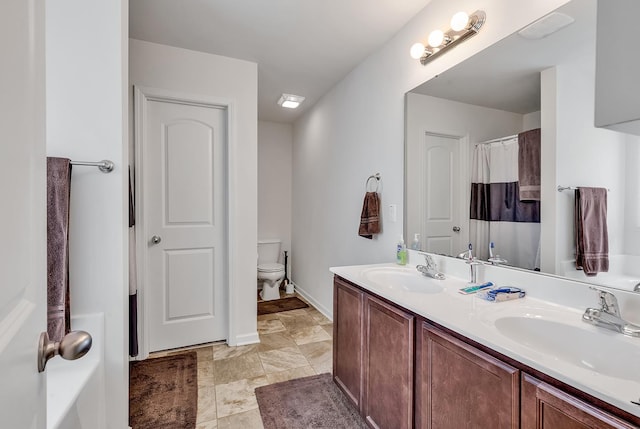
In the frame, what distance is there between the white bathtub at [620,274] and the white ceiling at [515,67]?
2.27 feet

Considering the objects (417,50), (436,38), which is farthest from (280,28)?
(436,38)

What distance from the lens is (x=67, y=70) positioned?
1.37 metres

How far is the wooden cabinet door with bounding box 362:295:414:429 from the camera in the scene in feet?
4.20

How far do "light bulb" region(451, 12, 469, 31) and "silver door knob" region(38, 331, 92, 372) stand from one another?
1998 mm

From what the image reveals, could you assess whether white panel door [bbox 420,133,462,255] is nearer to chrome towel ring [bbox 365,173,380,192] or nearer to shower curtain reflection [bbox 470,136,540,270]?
shower curtain reflection [bbox 470,136,540,270]

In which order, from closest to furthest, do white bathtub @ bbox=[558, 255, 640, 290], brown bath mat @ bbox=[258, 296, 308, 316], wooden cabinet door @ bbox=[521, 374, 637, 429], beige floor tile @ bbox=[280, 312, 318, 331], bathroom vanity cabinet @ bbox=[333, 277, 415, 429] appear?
1. wooden cabinet door @ bbox=[521, 374, 637, 429]
2. white bathtub @ bbox=[558, 255, 640, 290]
3. bathroom vanity cabinet @ bbox=[333, 277, 415, 429]
4. beige floor tile @ bbox=[280, 312, 318, 331]
5. brown bath mat @ bbox=[258, 296, 308, 316]

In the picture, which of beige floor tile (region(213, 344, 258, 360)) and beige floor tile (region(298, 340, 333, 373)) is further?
beige floor tile (region(213, 344, 258, 360))

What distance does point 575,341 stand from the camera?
102 centimetres

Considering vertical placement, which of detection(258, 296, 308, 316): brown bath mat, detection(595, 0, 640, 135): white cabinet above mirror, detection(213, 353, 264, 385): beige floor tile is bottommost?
detection(213, 353, 264, 385): beige floor tile

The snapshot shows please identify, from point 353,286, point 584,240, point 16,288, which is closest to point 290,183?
point 353,286

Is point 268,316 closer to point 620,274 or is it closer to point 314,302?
point 314,302

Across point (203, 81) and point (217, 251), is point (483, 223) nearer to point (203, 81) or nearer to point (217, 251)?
Answer: point (217, 251)

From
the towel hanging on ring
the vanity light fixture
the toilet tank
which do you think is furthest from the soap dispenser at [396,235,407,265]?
the toilet tank

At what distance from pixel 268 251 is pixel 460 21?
11.3ft
